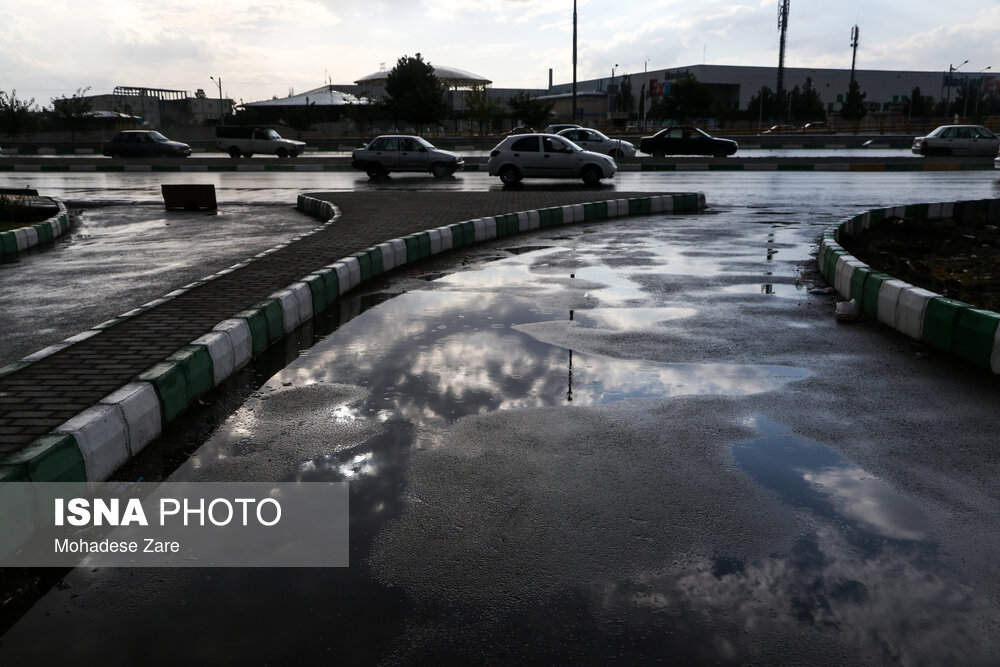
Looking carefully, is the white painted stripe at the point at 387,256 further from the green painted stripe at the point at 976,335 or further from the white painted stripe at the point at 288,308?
the green painted stripe at the point at 976,335

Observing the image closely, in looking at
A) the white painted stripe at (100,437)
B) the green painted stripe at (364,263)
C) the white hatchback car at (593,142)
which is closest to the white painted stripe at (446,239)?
the green painted stripe at (364,263)

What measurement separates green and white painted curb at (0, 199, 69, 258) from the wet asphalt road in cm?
732

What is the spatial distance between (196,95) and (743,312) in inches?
5727

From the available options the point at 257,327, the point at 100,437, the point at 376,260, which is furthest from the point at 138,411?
Answer: the point at 376,260

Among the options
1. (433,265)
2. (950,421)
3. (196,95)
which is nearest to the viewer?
(950,421)

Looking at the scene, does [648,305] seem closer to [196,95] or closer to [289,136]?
[289,136]

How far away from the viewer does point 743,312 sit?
7.21m

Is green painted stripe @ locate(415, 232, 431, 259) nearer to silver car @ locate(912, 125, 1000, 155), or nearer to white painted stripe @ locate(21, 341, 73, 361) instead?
white painted stripe @ locate(21, 341, 73, 361)

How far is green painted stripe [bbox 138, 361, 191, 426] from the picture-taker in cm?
447

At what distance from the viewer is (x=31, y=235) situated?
476 inches

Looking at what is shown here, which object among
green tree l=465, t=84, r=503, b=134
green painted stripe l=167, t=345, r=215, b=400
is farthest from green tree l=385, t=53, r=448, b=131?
green painted stripe l=167, t=345, r=215, b=400

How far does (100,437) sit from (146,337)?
189cm

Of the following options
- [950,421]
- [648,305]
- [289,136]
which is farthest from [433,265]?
[289,136]

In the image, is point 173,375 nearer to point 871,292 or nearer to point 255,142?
point 871,292
